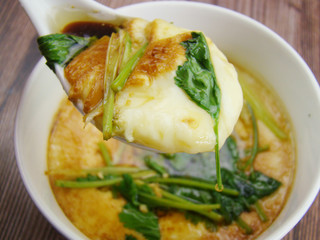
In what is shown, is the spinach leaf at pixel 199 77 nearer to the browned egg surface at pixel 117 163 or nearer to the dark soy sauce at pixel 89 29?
the dark soy sauce at pixel 89 29

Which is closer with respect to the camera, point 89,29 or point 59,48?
point 59,48

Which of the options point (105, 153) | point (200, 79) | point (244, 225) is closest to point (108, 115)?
point (200, 79)

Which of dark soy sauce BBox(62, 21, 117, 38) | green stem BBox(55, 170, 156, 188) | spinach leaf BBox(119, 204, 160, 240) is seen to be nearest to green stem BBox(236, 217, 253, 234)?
spinach leaf BBox(119, 204, 160, 240)

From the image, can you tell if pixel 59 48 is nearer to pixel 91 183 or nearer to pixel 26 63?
pixel 91 183

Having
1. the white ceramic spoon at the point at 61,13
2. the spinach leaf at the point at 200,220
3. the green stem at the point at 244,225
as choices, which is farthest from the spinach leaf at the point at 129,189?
the white ceramic spoon at the point at 61,13

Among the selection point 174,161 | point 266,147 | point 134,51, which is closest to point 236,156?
point 266,147

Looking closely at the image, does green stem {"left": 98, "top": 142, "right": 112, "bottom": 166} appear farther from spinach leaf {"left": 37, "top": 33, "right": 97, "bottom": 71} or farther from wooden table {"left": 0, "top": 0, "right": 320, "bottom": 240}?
spinach leaf {"left": 37, "top": 33, "right": 97, "bottom": 71}
